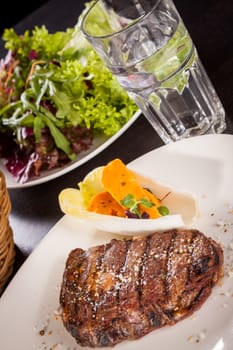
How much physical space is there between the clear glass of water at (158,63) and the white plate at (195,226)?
215mm

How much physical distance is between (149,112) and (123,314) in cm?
85

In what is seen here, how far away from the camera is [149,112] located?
216 centimetres

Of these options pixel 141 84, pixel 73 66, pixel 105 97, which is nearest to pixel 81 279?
pixel 141 84

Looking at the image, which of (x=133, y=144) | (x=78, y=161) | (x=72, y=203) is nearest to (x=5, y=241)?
(x=72, y=203)

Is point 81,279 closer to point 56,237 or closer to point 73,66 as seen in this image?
point 56,237

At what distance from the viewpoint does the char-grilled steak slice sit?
1510 mm

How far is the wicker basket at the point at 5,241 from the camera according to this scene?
6.43 ft

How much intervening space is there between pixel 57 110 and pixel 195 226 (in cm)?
100

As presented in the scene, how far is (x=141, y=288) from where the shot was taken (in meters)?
1.54

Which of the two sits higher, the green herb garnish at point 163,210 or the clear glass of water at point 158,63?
the clear glass of water at point 158,63

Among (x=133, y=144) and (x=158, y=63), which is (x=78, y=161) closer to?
(x=133, y=144)

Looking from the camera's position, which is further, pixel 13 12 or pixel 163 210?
pixel 13 12

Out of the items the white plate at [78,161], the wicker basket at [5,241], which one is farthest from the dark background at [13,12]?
the wicker basket at [5,241]

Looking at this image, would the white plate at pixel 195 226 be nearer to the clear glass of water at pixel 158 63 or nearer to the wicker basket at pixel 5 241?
the wicker basket at pixel 5 241
